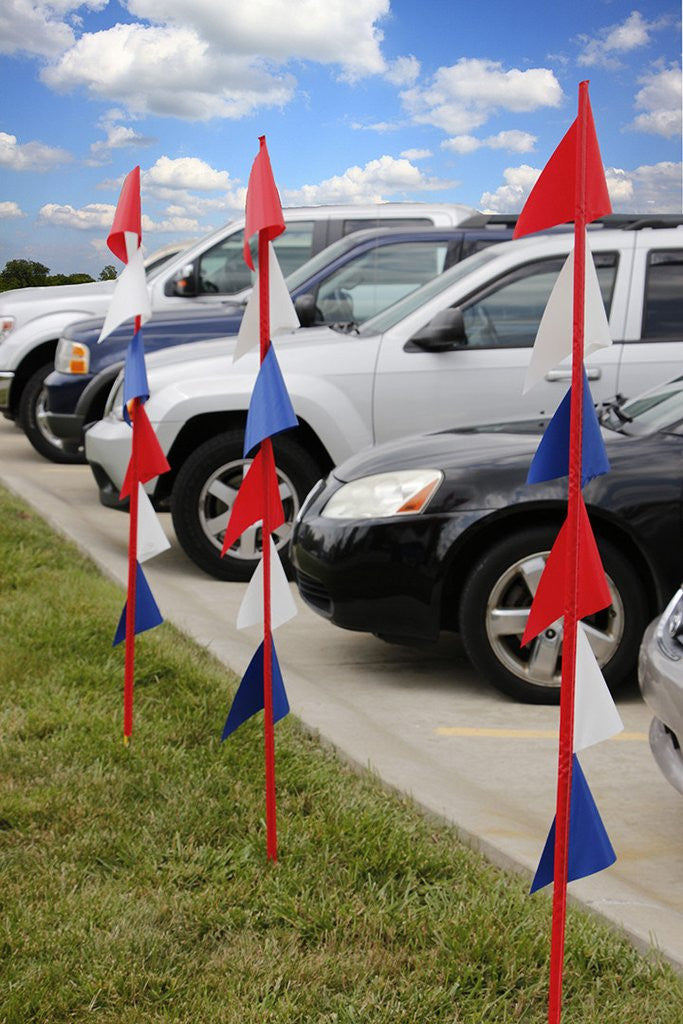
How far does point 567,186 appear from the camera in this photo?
2.25 m

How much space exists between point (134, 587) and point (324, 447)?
318 cm

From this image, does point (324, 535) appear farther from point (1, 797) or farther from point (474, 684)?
point (1, 797)

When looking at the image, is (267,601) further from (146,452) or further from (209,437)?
(209,437)

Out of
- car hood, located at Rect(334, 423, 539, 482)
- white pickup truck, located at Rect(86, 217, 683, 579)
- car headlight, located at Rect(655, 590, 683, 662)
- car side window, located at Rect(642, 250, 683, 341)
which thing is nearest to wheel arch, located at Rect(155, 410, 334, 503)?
white pickup truck, located at Rect(86, 217, 683, 579)

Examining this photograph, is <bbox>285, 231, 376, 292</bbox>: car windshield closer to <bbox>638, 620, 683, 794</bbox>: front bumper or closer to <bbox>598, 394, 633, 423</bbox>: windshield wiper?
<bbox>598, 394, 633, 423</bbox>: windshield wiper

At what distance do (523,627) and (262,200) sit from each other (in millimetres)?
2304

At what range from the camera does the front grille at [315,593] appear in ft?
16.8

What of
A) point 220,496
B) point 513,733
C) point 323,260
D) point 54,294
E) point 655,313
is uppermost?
point 323,260

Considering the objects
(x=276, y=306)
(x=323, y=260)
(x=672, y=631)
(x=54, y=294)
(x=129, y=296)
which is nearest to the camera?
(x=276, y=306)

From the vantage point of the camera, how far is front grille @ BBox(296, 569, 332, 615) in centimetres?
512

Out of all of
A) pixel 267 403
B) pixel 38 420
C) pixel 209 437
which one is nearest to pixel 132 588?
pixel 267 403

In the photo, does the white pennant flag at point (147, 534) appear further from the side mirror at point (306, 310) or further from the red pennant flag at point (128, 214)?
the side mirror at point (306, 310)

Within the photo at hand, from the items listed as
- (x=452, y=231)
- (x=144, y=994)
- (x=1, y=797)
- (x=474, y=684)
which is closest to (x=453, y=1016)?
(x=144, y=994)

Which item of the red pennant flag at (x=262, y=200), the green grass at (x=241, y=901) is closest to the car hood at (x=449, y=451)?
the green grass at (x=241, y=901)
